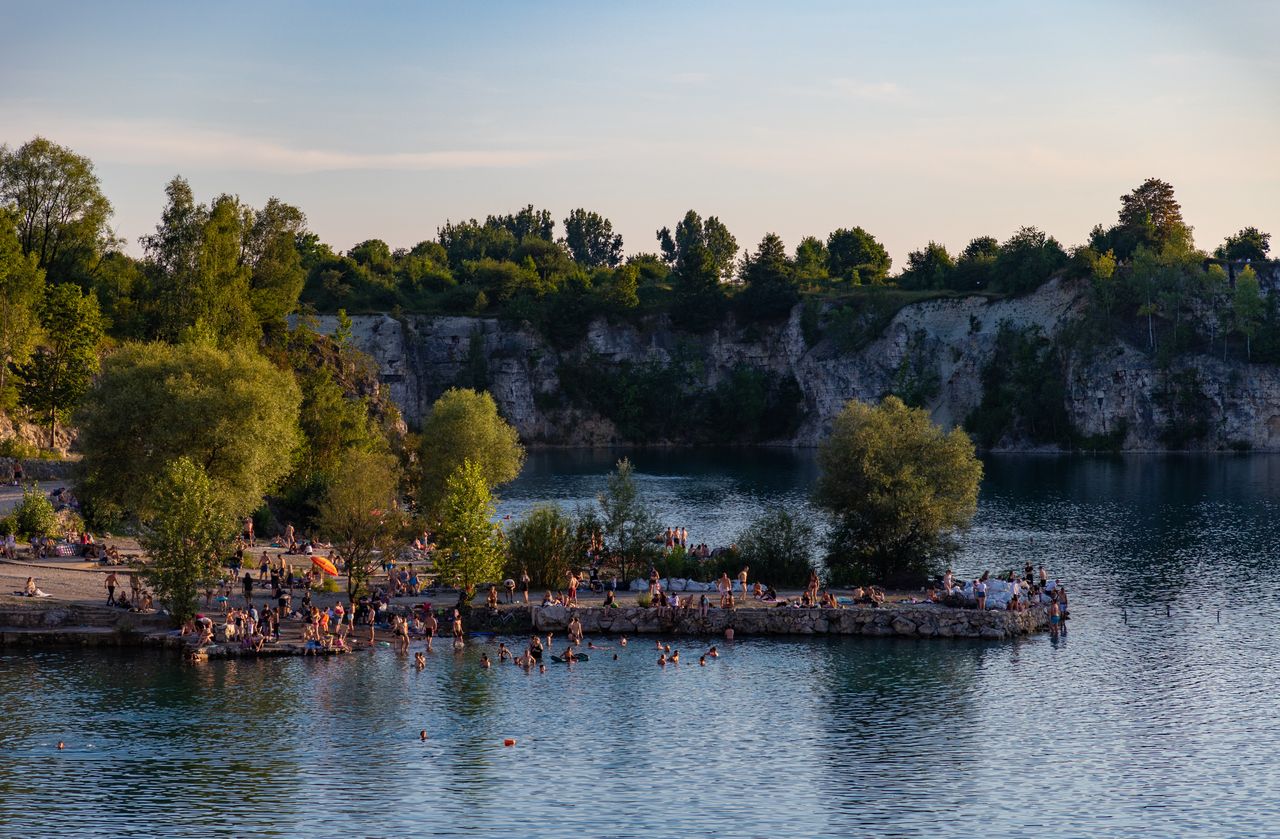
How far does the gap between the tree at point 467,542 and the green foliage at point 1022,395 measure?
391 feet

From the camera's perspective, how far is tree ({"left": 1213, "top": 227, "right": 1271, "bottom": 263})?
194125 mm

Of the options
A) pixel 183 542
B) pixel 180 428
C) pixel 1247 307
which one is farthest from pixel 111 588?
pixel 1247 307

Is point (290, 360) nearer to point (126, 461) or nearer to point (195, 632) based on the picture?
point (126, 461)

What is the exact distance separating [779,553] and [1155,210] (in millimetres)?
135513

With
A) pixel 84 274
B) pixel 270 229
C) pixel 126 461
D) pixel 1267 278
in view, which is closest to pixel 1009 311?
pixel 1267 278

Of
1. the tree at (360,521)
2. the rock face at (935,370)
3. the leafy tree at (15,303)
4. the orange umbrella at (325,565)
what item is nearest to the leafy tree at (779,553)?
the tree at (360,521)

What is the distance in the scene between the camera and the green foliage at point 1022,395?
174 meters

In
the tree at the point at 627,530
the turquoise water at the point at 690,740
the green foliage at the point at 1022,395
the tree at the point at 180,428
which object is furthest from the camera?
the green foliage at the point at 1022,395

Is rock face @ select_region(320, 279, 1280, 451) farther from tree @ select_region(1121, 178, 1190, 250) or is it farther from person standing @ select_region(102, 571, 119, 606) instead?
person standing @ select_region(102, 571, 119, 606)

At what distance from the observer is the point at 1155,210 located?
18900cm

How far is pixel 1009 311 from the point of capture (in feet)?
597

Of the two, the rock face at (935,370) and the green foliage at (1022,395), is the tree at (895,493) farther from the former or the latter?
the rock face at (935,370)

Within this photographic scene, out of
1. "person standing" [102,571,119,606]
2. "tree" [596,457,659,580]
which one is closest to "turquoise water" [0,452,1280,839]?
"person standing" [102,571,119,606]

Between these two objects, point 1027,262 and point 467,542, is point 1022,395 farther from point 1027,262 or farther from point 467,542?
point 467,542
